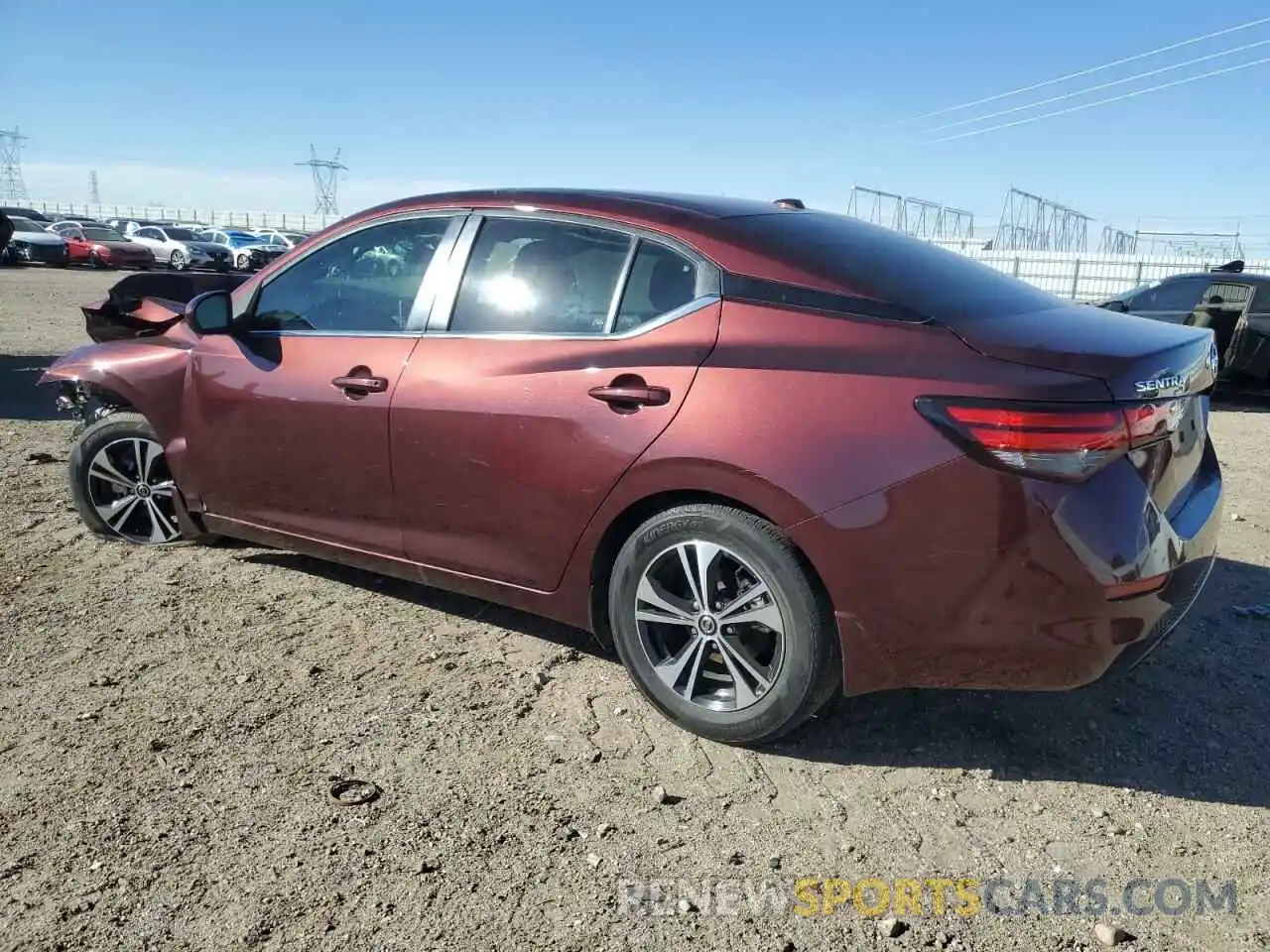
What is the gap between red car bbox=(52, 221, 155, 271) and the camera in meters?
32.2

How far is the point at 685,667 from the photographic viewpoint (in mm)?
3062

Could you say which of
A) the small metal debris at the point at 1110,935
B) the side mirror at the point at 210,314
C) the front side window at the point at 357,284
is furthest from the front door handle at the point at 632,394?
the side mirror at the point at 210,314

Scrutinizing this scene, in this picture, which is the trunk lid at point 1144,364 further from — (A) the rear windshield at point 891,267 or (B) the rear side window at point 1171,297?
(B) the rear side window at point 1171,297

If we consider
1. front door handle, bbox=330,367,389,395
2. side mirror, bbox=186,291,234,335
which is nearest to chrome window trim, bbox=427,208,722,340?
front door handle, bbox=330,367,389,395

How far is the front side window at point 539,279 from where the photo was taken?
323 centimetres

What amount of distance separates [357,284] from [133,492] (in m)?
1.76

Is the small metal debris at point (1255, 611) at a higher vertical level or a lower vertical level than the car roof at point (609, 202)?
lower

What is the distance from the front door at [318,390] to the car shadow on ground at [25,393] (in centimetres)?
408

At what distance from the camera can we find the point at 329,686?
3389 mm

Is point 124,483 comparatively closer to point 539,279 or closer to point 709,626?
point 539,279

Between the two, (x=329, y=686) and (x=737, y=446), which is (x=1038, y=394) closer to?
(x=737, y=446)

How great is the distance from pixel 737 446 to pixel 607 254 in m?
0.89

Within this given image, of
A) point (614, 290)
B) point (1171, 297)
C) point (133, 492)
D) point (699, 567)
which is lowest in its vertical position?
point (133, 492)

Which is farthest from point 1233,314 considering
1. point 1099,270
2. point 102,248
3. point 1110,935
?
point 102,248
